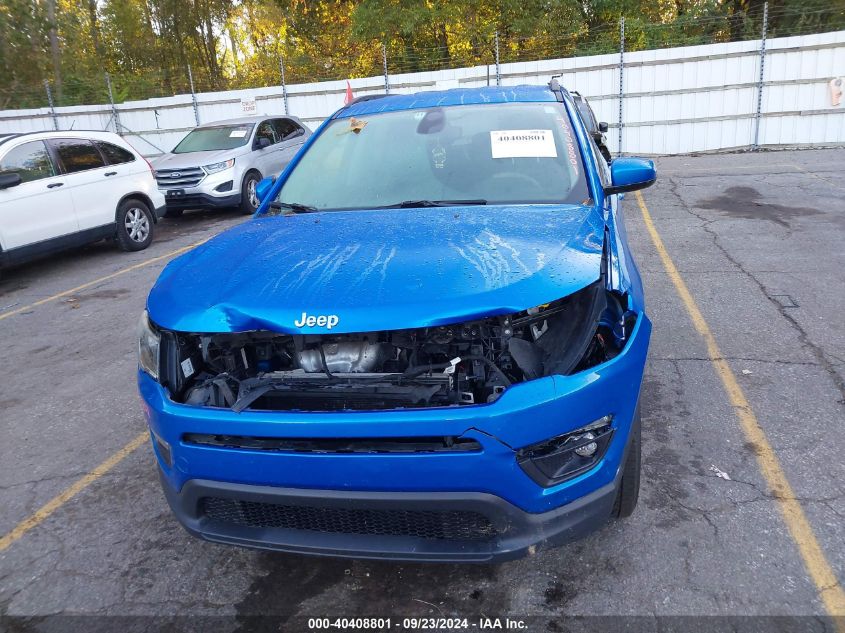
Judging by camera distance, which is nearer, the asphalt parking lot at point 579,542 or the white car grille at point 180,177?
the asphalt parking lot at point 579,542

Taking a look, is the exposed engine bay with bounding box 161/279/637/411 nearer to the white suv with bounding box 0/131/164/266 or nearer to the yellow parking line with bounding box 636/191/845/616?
the yellow parking line with bounding box 636/191/845/616

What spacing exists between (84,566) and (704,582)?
255cm

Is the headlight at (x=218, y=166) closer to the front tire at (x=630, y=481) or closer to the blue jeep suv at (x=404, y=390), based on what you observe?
the blue jeep suv at (x=404, y=390)

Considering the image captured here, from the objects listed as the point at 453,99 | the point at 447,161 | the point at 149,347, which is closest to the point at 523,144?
the point at 447,161

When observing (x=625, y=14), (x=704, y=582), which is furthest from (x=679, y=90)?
→ (x=704, y=582)

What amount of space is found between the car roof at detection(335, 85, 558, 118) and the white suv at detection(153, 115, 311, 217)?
6.84 m

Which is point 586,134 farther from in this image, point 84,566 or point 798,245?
point 798,245

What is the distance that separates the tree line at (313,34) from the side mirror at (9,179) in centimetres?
1236

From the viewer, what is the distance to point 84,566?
279 cm

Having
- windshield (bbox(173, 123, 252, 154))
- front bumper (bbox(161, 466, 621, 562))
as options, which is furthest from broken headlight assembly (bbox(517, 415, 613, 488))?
windshield (bbox(173, 123, 252, 154))

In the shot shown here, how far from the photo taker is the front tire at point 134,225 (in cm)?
922

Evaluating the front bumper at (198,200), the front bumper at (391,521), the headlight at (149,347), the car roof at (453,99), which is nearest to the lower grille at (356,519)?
the front bumper at (391,521)

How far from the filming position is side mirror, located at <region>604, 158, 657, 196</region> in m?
3.55

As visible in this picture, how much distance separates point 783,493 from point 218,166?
34.4 feet
